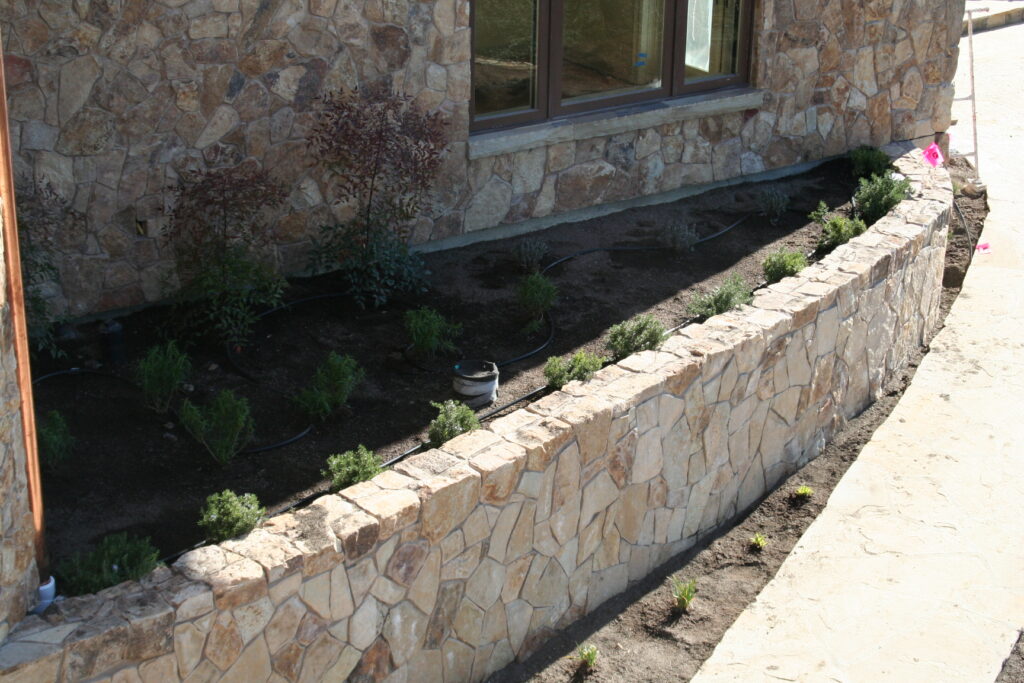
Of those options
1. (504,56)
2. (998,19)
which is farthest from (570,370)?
(998,19)

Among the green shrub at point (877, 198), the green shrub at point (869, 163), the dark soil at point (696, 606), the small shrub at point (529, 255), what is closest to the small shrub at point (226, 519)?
the dark soil at point (696, 606)

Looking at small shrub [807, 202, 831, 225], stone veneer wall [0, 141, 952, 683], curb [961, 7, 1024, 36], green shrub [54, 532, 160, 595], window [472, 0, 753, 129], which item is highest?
window [472, 0, 753, 129]

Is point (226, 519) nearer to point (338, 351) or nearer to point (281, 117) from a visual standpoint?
point (338, 351)

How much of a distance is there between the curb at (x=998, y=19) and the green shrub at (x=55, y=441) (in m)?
19.5

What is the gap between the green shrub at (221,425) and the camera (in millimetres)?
5984

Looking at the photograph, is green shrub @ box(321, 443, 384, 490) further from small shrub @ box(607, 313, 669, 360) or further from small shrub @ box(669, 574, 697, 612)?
small shrub @ box(669, 574, 697, 612)

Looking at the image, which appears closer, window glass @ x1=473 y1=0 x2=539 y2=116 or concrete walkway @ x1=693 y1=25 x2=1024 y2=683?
concrete walkway @ x1=693 y1=25 x2=1024 y2=683

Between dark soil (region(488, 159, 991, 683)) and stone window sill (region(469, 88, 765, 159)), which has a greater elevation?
stone window sill (region(469, 88, 765, 159))

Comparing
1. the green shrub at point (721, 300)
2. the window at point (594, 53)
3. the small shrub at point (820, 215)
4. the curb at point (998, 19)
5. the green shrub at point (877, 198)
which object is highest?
the window at point (594, 53)

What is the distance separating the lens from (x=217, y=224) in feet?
24.0

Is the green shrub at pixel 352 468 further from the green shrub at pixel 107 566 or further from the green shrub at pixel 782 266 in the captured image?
the green shrub at pixel 782 266

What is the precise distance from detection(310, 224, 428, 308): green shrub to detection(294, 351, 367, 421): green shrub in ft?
4.31

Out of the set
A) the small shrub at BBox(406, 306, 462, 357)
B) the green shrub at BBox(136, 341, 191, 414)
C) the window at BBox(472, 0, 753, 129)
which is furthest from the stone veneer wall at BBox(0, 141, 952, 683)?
the window at BBox(472, 0, 753, 129)

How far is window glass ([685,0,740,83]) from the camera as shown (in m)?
10.7
